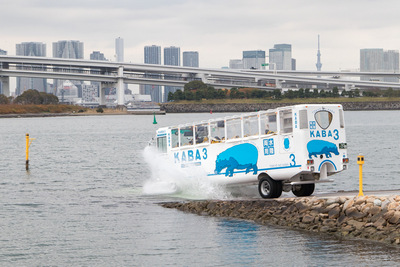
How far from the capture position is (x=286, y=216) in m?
21.7

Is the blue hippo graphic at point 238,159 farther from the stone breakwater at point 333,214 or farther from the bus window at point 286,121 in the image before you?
the bus window at point 286,121

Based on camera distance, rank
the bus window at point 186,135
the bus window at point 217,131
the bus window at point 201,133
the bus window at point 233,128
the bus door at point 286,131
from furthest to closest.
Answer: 1. the bus window at point 186,135
2. the bus window at point 201,133
3. the bus window at point 217,131
4. the bus window at point 233,128
5. the bus door at point 286,131

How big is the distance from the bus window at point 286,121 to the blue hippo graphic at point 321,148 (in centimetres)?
86

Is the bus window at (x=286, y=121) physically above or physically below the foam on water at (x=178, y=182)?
above

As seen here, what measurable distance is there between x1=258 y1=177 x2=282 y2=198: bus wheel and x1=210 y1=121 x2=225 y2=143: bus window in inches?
110

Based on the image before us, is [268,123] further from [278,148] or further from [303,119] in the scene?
[303,119]

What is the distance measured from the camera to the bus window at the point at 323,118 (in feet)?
75.3

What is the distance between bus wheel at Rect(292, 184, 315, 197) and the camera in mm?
24500

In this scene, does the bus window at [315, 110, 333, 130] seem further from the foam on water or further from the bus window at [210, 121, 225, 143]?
the foam on water

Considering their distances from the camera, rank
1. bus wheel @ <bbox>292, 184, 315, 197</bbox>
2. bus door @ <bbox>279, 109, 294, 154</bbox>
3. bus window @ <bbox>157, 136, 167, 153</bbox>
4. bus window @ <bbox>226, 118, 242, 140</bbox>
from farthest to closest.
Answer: bus window @ <bbox>157, 136, 167, 153</bbox> → bus window @ <bbox>226, 118, 242, 140</bbox> → bus wheel @ <bbox>292, 184, 315, 197</bbox> → bus door @ <bbox>279, 109, 294, 154</bbox>

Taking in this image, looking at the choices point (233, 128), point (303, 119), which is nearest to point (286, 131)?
point (303, 119)

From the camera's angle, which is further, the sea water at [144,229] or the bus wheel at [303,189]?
the bus wheel at [303,189]

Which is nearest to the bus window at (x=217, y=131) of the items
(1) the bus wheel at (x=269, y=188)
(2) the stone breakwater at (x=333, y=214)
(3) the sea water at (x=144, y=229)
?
(3) the sea water at (x=144, y=229)

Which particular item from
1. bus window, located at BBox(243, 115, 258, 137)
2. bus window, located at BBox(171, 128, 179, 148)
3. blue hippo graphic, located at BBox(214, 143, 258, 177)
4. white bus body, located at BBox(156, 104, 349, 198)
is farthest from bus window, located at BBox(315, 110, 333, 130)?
bus window, located at BBox(171, 128, 179, 148)
